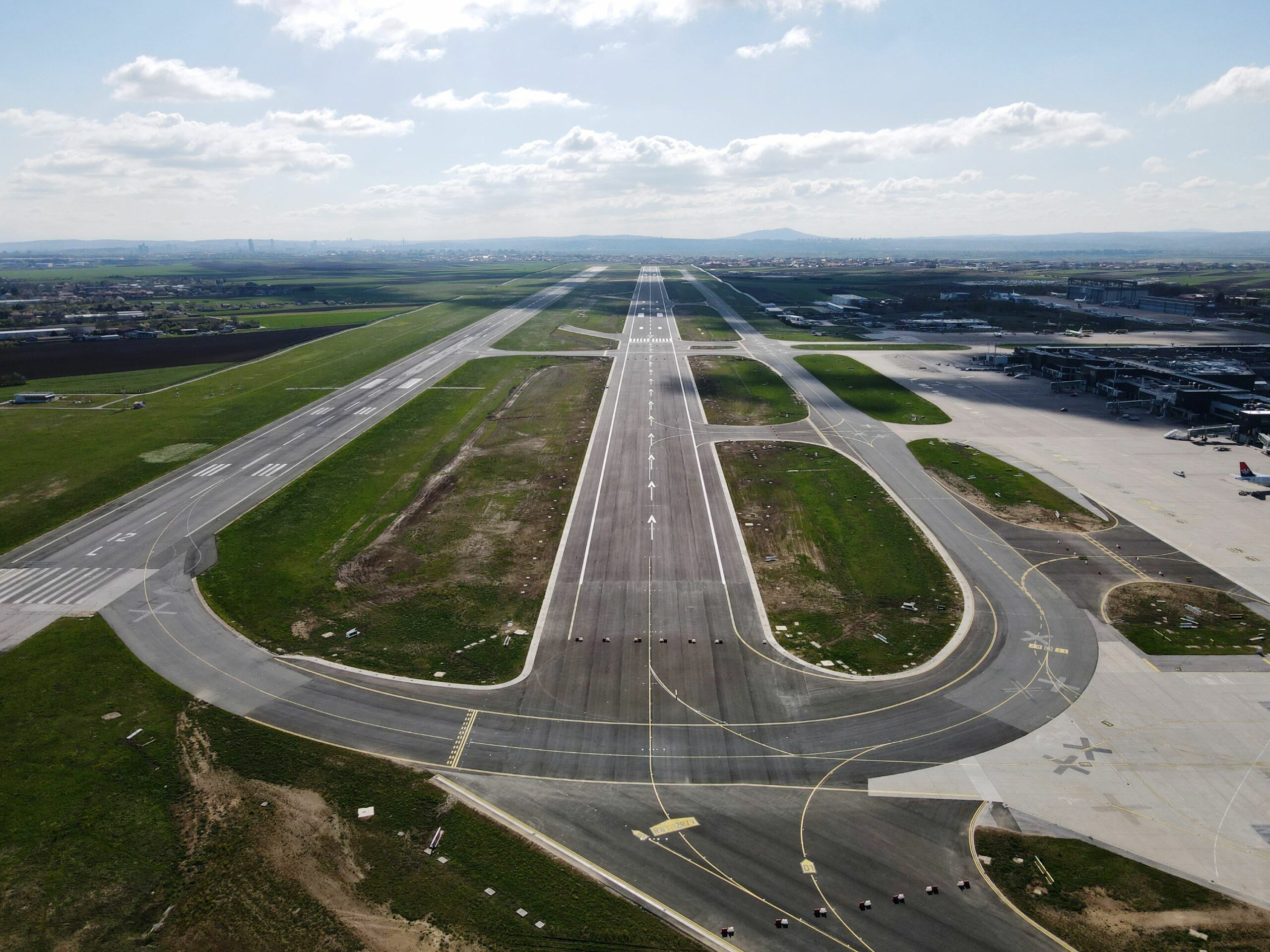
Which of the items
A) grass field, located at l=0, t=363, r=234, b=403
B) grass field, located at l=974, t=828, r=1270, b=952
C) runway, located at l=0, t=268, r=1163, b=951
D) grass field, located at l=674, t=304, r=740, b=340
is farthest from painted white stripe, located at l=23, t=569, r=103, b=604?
grass field, located at l=674, t=304, r=740, b=340

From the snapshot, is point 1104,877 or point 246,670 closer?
point 1104,877

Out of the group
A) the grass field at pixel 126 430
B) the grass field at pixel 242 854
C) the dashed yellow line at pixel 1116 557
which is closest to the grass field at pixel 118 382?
the grass field at pixel 126 430

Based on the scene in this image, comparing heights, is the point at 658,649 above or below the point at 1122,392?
below

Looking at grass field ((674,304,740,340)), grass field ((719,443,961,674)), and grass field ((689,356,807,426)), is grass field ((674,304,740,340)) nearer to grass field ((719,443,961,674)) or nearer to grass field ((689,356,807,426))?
grass field ((689,356,807,426))

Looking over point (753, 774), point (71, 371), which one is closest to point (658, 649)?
point (753, 774)

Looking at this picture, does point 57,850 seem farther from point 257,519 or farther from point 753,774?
point 257,519

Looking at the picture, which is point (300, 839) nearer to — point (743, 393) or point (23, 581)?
point (23, 581)
